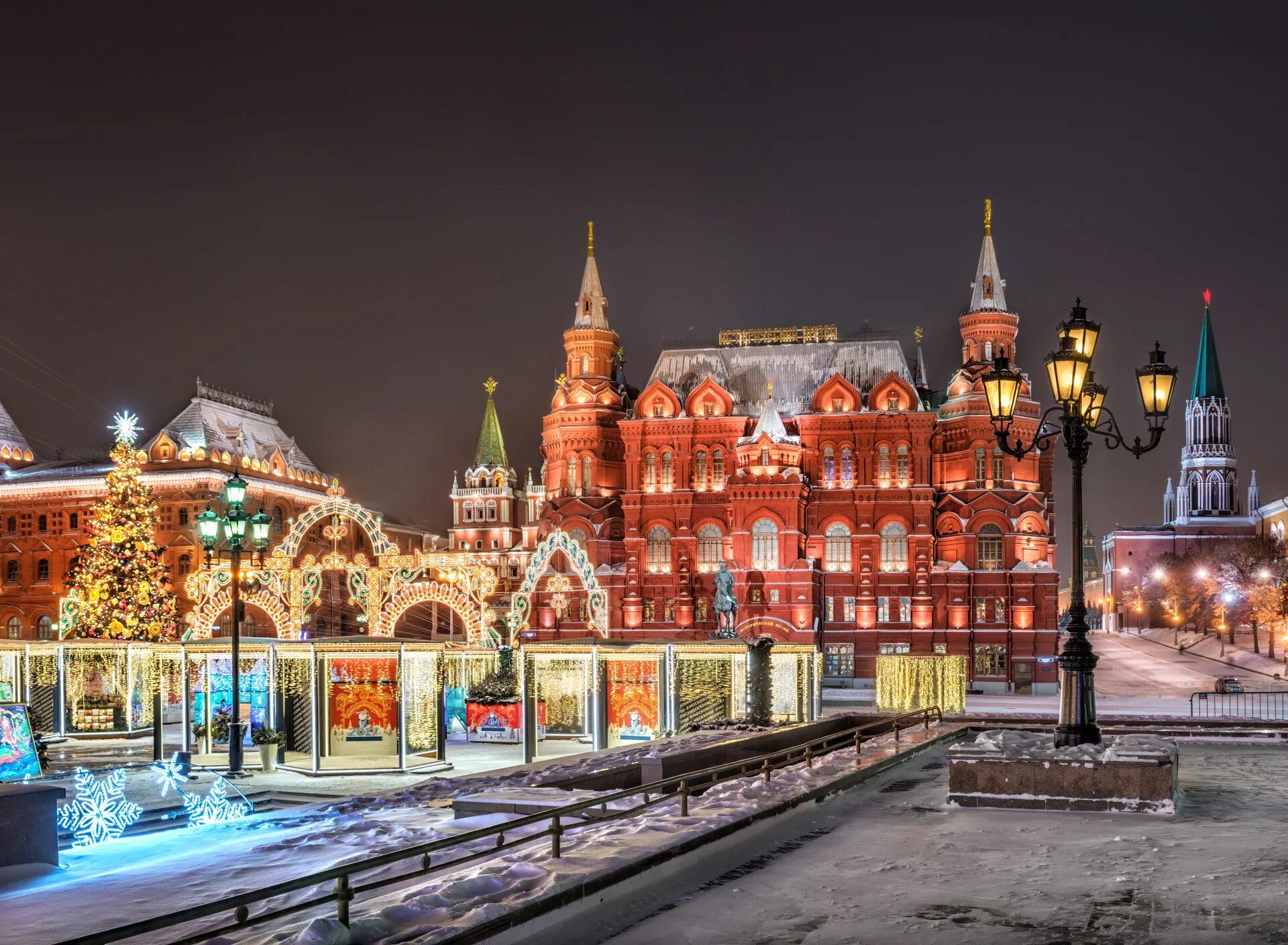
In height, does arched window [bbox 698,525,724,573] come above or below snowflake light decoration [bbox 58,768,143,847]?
above

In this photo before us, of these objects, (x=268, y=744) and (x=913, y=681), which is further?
(x=913, y=681)

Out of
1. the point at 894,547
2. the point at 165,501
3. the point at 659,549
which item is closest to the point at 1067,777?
the point at 894,547

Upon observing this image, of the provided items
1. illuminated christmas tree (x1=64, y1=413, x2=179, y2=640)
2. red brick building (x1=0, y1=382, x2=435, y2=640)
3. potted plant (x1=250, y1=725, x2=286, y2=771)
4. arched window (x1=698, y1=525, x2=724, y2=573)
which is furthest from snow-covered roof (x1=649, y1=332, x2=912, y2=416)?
potted plant (x1=250, y1=725, x2=286, y2=771)

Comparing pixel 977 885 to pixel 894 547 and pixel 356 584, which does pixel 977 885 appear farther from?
pixel 894 547

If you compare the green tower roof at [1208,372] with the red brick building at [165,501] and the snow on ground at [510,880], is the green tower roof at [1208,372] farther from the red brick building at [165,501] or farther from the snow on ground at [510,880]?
the snow on ground at [510,880]

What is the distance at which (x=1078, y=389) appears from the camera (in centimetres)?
1612

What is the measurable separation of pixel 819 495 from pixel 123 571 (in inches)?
1400

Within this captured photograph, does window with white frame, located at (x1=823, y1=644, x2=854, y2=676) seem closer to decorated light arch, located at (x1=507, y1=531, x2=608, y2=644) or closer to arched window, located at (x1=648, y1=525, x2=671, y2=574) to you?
arched window, located at (x1=648, y1=525, x2=671, y2=574)

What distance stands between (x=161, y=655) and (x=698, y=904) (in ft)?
74.9

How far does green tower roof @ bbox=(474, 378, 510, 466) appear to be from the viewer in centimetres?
11288

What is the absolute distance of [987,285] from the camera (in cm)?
7062

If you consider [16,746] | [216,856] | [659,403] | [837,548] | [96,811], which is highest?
[659,403]

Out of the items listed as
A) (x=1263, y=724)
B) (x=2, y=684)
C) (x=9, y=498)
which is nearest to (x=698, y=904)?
(x=1263, y=724)

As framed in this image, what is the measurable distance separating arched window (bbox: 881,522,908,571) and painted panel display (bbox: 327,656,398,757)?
41098 millimetres
